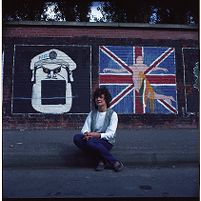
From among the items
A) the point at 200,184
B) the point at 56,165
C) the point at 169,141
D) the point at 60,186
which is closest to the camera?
the point at 200,184

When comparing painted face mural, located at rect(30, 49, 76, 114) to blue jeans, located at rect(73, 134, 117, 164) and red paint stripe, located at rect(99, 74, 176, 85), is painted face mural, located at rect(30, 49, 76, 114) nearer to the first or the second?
red paint stripe, located at rect(99, 74, 176, 85)

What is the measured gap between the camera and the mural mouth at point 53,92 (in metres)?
8.69

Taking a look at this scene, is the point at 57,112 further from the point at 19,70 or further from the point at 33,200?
the point at 33,200

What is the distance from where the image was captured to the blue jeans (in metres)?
4.37

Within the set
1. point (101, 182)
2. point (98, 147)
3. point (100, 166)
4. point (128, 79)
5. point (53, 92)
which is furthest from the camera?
point (128, 79)

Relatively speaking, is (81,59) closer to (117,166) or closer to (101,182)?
(117,166)

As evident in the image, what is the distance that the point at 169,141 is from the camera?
5.83 metres

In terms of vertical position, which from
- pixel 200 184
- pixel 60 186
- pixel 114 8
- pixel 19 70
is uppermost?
pixel 114 8

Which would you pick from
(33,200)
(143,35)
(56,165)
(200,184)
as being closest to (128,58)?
(143,35)

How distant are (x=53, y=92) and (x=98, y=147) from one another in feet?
15.4

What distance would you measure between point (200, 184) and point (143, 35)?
25.0 ft

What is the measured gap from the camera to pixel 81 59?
8914mm

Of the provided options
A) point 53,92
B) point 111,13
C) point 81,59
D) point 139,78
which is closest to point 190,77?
point 139,78

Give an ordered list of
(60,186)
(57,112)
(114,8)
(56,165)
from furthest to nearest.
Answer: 1. (114,8)
2. (57,112)
3. (56,165)
4. (60,186)
